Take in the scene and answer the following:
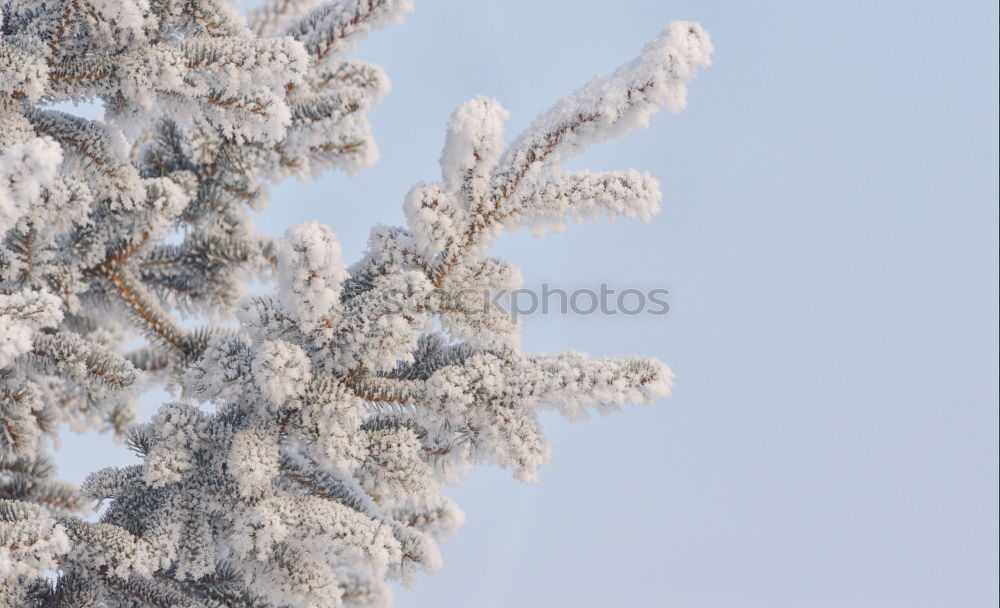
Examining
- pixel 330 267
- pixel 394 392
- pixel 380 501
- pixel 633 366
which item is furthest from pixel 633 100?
pixel 380 501

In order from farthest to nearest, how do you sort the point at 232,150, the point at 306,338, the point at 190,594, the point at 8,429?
the point at 232,150 → the point at 8,429 → the point at 190,594 → the point at 306,338

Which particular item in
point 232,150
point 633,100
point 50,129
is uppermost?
point 232,150

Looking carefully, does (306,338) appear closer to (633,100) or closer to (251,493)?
(251,493)

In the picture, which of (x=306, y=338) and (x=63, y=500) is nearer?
(x=306, y=338)

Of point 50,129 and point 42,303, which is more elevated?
point 50,129

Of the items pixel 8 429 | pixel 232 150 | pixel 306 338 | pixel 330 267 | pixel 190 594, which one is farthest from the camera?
pixel 232 150
